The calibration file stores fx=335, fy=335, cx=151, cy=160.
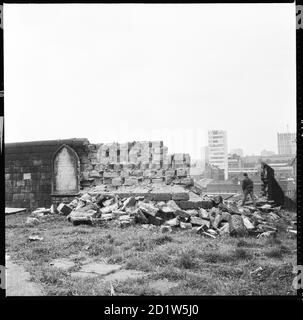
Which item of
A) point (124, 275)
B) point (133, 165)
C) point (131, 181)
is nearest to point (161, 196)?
point (131, 181)

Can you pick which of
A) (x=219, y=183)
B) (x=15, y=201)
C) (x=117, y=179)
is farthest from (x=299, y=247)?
(x=219, y=183)

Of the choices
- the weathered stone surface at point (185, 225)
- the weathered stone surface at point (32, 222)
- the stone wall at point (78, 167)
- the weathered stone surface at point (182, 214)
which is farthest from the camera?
the stone wall at point (78, 167)

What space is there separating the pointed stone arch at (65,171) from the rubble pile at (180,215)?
3.62 ft

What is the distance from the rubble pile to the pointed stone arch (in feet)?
3.62

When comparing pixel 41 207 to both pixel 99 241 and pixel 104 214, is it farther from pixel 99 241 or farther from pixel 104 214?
pixel 99 241

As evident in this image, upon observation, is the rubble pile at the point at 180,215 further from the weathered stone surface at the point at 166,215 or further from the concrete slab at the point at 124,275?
the concrete slab at the point at 124,275

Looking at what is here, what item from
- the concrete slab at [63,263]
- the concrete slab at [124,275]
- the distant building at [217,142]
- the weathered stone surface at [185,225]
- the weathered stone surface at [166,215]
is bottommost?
the concrete slab at [63,263]

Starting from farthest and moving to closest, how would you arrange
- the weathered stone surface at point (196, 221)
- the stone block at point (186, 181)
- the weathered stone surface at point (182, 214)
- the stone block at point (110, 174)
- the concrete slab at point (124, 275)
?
the stone block at point (110, 174) → the stone block at point (186, 181) → the weathered stone surface at point (182, 214) → the weathered stone surface at point (196, 221) → the concrete slab at point (124, 275)

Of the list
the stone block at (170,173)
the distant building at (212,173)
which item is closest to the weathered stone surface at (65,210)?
the stone block at (170,173)

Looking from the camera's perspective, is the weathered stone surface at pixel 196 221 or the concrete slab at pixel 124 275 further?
the weathered stone surface at pixel 196 221

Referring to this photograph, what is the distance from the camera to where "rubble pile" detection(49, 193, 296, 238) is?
7621 mm

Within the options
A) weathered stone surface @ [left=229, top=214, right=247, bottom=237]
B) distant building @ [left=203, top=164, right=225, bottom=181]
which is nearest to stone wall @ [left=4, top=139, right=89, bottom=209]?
weathered stone surface @ [left=229, top=214, right=247, bottom=237]

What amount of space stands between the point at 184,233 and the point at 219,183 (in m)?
17.8

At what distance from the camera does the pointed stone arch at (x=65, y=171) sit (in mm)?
11734
